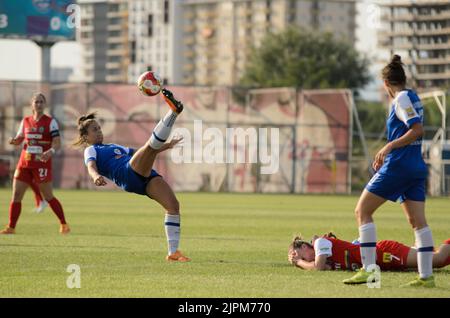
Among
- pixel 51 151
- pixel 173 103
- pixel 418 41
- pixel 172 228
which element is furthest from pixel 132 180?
pixel 418 41

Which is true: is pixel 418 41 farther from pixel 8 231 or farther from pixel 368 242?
pixel 368 242

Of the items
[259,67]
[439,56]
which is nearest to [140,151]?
[259,67]

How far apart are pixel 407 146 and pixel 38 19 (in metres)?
39.6

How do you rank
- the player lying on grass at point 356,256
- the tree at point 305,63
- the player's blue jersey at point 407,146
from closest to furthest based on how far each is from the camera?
the player's blue jersey at point 407,146, the player lying on grass at point 356,256, the tree at point 305,63

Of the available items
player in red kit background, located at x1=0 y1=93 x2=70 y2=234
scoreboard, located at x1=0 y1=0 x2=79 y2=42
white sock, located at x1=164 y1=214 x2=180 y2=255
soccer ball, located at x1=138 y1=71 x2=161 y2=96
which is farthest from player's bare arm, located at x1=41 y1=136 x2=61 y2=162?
scoreboard, located at x1=0 y1=0 x2=79 y2=42

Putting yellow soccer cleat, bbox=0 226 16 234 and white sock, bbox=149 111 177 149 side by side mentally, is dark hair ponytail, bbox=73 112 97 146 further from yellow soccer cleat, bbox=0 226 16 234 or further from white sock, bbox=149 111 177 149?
yellow soccer cleat, bbox=0 226 16 234

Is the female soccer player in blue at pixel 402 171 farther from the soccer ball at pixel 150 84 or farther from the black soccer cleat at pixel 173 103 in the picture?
the soccer ball at pixel 150 84

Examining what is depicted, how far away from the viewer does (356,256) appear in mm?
13062

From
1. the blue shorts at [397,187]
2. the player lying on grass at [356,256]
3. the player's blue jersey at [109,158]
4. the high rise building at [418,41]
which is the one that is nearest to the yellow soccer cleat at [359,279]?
the blue shorts at [397,187]

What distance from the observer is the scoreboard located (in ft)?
159

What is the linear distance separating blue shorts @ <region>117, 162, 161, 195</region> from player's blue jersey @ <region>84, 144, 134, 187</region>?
0.38 feet

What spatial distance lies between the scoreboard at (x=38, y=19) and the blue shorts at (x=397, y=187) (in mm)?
38900

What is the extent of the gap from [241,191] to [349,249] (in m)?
38.7

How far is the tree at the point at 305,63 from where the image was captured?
111 m
